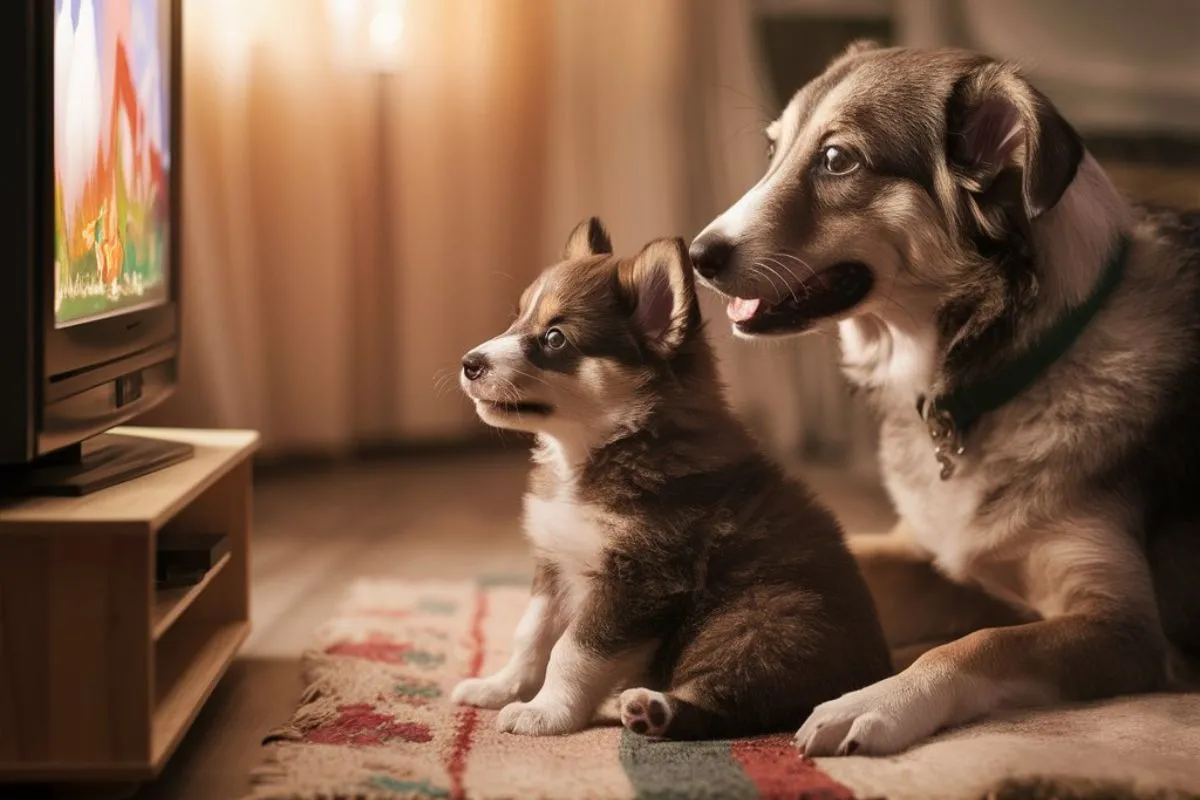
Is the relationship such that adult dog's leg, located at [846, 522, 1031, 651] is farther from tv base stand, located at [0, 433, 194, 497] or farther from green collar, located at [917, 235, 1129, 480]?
tv base stand, located at [0, 433, 194, 497]

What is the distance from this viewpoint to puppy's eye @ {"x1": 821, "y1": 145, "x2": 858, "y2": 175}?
6.03 feet

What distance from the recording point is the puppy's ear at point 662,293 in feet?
5.41

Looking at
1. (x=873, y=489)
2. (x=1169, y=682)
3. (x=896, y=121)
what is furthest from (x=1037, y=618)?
(x=873, y=489)

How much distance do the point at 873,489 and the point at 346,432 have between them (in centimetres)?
153

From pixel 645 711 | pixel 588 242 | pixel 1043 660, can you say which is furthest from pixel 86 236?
pixel 1043 660

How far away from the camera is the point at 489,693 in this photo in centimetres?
177

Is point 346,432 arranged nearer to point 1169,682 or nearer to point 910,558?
point 910,558

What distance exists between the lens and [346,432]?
152 inches

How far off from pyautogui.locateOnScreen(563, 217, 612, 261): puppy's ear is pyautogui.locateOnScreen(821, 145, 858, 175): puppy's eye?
1.08 feet

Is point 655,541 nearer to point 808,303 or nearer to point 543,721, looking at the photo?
point 543,721

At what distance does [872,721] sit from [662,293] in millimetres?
586

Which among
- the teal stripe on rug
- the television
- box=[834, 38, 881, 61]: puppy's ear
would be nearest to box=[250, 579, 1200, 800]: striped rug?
the teal stripe on rug

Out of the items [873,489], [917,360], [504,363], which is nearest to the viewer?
[504,363]

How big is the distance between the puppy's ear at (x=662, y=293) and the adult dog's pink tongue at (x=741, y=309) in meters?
0.18
